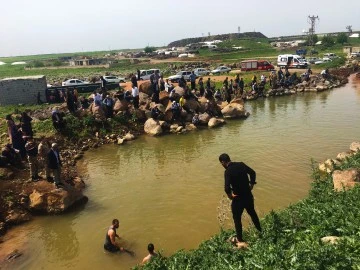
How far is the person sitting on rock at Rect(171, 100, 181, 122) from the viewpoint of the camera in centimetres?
2295

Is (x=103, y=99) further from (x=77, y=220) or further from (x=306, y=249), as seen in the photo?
(x=306, y=249)

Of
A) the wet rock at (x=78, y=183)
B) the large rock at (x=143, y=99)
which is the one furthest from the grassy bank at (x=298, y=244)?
the large rock at (x=143, y=99)

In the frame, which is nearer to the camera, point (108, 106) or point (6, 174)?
point (6, 174)

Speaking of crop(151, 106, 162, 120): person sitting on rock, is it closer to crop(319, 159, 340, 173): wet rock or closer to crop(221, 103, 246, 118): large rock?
crop(221, 103, 246, 118): large rock

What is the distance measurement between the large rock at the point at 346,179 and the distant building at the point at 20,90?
2400 cm

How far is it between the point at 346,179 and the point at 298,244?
4.50 meters

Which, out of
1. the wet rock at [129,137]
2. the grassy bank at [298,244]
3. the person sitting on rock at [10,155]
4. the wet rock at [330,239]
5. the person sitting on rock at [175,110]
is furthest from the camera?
the person sitting on rock at [175,110]

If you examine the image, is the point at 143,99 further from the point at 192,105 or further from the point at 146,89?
the point at 192,105

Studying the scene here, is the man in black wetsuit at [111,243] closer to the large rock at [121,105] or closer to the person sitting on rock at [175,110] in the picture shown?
the person sitting on rock at [175,110]

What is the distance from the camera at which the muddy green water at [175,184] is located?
10453 millimetres

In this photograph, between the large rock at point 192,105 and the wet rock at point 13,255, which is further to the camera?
the large rock at point 192,105

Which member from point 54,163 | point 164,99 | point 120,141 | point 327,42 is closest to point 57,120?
point 120,141

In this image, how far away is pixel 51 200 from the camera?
1266 centimetres

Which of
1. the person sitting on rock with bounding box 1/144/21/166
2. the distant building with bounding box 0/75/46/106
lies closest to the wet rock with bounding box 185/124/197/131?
the person sitting on rock with bounding box 1/144/21/166
